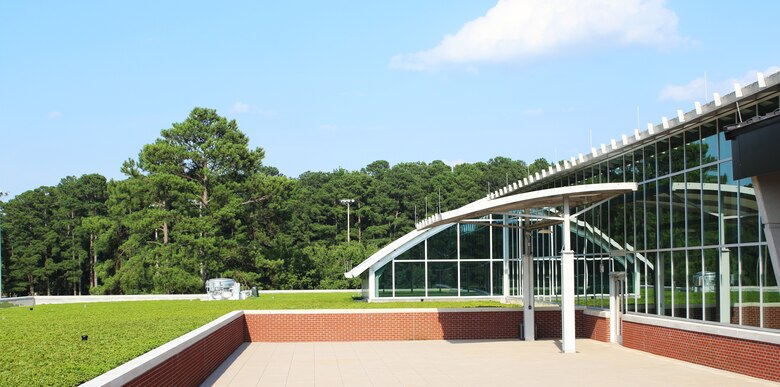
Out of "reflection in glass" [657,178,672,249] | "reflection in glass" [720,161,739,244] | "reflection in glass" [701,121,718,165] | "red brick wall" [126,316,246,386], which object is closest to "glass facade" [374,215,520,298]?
"red brick wall" [126,316,246,386]

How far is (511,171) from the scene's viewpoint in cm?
9144

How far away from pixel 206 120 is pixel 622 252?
143 feet

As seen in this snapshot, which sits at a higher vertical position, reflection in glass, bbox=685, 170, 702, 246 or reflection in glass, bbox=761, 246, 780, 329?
reflection in glass, bbox=685, 170, 702, 246

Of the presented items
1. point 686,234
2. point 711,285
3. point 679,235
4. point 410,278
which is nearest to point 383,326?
point 679,235

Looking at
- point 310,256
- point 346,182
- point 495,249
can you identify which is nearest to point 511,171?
point 346,182

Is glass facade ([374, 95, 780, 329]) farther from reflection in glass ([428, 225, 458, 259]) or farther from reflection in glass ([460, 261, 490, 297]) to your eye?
reflection in glass ([428, 225, 458, 259])

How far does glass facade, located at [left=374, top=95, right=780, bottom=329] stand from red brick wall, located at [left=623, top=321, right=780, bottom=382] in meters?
0.47

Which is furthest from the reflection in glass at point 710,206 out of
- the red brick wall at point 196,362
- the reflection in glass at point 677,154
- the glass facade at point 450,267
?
the glass facade at point 450,267

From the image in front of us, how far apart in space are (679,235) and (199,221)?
3988 centimetres

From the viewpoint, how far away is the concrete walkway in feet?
53.3

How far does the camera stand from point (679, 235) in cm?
1972

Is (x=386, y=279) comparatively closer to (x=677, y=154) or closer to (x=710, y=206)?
(x=677, y=154)

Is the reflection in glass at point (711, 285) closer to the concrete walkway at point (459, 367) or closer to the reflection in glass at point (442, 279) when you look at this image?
the concrete walkway at point (459, 367)

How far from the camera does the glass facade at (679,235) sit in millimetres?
16797
